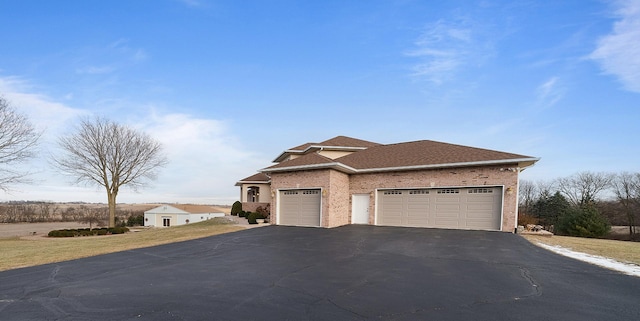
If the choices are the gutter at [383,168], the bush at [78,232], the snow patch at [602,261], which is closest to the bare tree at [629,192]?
the gutter at [383,168]

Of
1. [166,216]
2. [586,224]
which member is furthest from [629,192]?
[166,216]

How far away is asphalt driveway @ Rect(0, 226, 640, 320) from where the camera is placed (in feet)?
15.5

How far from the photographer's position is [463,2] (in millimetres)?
11570

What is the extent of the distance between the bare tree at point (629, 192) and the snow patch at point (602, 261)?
37354mm

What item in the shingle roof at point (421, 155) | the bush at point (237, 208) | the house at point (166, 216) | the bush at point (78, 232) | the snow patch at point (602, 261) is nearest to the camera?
the snow patch at point (602, 261)

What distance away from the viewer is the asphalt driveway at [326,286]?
473 cm

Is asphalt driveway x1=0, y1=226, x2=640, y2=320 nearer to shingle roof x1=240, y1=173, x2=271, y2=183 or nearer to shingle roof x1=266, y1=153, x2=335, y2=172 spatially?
shingle roof x1=266, y1=153, x2=335, y2=172

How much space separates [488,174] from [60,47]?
75.9 ft

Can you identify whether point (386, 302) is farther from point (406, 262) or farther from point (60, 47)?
point (60, 47)

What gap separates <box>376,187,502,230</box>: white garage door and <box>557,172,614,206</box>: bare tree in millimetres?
38660

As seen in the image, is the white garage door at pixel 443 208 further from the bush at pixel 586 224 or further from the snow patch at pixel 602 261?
the bush at pixel 586 224

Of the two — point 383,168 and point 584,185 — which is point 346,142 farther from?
point 584,185

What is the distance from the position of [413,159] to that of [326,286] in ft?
43.3

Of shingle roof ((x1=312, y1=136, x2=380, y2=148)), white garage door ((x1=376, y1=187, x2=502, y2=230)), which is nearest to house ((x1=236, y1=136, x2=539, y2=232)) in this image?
white garage door ((x1=376, y1=187, x2=502, y2=230))
